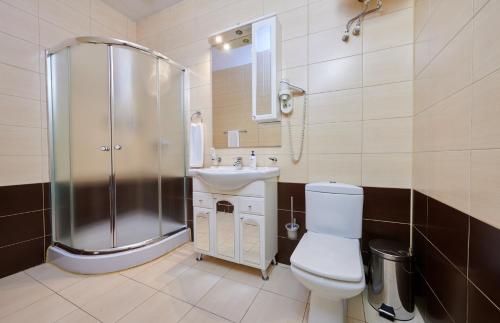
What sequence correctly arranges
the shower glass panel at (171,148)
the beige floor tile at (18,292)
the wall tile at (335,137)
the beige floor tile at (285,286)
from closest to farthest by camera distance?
the beige floor tile at (18,292) < the beige floor tile at (285,286) < the wall tile at (335,137) < the shower glass panel at (171,148)

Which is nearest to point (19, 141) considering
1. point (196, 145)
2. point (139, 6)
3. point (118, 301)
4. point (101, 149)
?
point (101, 149)

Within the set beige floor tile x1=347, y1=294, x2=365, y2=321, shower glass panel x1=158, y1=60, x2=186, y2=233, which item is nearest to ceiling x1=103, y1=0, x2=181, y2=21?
shower glass panel x1=158, y1=60, x2=186, y2=233

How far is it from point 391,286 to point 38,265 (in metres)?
2.76

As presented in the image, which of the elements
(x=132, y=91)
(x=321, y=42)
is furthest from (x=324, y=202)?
(x=132, y=91)

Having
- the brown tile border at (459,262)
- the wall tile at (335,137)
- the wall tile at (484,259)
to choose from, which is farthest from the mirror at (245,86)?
the wall tile at (484,259)

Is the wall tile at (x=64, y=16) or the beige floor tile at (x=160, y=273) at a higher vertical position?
the wall tile at (x=64, y=16)

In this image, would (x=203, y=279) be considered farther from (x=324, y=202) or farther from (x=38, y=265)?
(x=38, y=265)

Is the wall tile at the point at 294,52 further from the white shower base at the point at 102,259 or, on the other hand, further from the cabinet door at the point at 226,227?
the white shower base at the point at 102,259

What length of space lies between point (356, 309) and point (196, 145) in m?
1.87

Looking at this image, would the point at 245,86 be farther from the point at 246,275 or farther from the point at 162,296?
the point at 162,296

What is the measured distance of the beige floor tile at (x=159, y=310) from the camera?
115 cm

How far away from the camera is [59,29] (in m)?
1.83

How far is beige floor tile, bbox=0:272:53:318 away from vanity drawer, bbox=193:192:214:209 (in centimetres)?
116

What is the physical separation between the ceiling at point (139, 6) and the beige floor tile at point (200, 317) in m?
2.96
